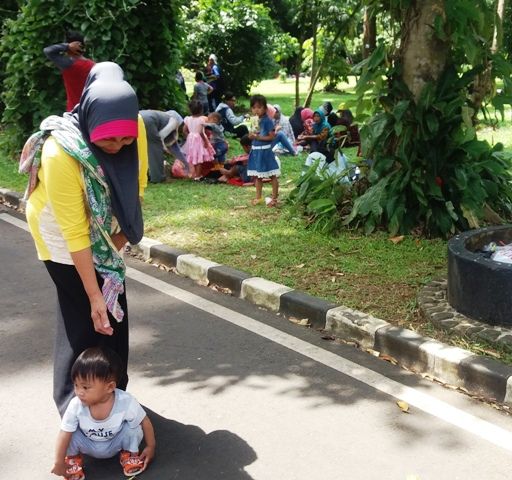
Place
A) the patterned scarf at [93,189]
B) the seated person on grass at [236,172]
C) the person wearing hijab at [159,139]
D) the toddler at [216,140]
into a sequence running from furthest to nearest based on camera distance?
the toddler at [216,140] < the seated person on grass at [236,172] < the person wearing hijab at [159,139] < the patterned scarf at [93,189]

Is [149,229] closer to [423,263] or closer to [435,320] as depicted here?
A: [423,263]

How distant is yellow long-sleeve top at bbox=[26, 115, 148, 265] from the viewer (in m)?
2.83

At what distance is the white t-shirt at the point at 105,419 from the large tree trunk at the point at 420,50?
171 inches

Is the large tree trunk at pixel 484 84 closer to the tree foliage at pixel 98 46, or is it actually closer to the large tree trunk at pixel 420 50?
the large tree trunk at pixel 420 50

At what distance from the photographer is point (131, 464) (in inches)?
122

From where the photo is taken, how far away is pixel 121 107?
9.01ft

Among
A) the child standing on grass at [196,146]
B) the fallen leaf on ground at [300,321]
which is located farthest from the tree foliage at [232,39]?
the fallen leaf on ground at [300,321]

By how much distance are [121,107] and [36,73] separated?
28.2 feet

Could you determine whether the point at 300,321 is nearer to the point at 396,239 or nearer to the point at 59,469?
the point at 396,239

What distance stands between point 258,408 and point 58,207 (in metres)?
1.55

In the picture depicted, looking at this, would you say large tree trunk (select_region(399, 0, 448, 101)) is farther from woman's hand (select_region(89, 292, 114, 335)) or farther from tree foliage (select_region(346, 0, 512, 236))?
woman's hand (select_region(89, 292, 114, 335))

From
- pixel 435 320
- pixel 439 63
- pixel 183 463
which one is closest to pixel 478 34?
pixel 439 63

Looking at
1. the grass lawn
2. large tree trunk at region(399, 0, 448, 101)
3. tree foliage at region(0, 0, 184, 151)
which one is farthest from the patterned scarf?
tree foliage at region(0, 0, 184, 151)

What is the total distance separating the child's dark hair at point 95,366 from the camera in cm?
299
